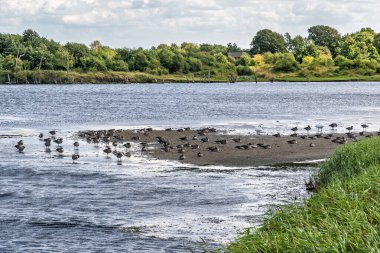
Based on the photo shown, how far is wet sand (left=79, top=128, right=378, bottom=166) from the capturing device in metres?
35.8

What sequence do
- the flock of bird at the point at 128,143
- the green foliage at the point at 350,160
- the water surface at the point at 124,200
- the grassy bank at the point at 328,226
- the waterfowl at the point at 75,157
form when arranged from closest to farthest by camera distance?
the grassy bank at the point at 328,226 < the water surface at the point at 124,200 < the green foliage at the point at 350,160 < the waterfowl at the point at 75,157 < the flock of bird at the point at 128,143

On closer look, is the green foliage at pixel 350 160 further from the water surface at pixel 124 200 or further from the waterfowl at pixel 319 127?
the waterfowl at pixel 319 127

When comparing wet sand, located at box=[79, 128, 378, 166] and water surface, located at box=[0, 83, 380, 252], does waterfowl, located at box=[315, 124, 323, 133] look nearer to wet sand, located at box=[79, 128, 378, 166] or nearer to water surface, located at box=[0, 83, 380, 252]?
wet sand, located at box=[79, 128, 378, 166]

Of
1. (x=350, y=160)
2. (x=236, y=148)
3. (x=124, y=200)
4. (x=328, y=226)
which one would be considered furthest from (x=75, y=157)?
(x=328, y=226)

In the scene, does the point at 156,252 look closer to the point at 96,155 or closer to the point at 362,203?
the point at 362,203

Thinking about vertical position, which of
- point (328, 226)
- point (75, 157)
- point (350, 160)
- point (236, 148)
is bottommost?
point (236, 148)

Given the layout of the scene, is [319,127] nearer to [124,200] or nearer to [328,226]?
[124,200]

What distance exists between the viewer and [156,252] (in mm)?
18859

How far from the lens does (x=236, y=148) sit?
129 feet

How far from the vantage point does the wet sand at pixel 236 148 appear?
35.8 meters

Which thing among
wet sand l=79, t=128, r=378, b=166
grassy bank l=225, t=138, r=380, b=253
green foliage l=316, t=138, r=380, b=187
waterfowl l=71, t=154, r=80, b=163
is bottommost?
→ wet sand l=79, t=128, r=378, b=166

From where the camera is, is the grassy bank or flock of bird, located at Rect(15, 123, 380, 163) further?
flock of bird, located at Rect(15, 123, 380, 163)

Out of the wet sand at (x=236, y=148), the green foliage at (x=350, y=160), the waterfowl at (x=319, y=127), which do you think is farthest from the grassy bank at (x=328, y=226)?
the waterfowl at (x=319, y=127)

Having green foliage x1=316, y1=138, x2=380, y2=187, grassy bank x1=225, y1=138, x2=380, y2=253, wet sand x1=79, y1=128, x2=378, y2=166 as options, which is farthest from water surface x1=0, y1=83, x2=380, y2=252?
grassy bank x1=225, y1=138, x2=380, y2=253
